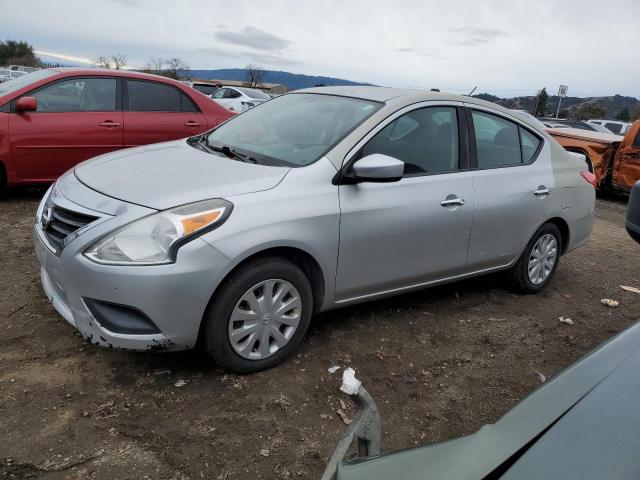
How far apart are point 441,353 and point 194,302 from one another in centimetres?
176

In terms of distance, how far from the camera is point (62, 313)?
2.99 metres

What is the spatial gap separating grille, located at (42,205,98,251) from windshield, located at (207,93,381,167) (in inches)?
42.2

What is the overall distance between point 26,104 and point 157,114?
56.0 inches

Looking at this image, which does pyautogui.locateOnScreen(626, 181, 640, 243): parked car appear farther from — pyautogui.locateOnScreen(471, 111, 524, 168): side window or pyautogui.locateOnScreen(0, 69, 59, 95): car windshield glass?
pyautogui.locateOnScreen(0, 69, 59, 95): car windshield glass

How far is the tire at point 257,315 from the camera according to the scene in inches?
114

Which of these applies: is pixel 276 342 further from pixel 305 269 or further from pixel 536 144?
pixel 536 144

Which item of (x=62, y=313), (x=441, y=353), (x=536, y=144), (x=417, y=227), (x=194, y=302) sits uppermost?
(x=536, y=144)

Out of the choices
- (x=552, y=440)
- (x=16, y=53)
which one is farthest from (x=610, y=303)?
(x=16, y=53)

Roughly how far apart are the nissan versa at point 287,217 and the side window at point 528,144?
0.7 inches

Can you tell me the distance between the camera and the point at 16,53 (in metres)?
56.9

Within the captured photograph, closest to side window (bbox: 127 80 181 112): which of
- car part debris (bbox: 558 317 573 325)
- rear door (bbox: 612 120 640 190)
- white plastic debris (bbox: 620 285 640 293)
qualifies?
car part debris (bbox: 558 317 573 325)

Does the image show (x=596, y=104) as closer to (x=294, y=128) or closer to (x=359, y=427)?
(x=294, y=128)

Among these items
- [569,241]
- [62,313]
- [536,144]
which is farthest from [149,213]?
[569,241]

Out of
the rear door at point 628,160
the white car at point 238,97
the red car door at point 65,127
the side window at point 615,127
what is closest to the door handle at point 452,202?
the red car door at point 65,127
